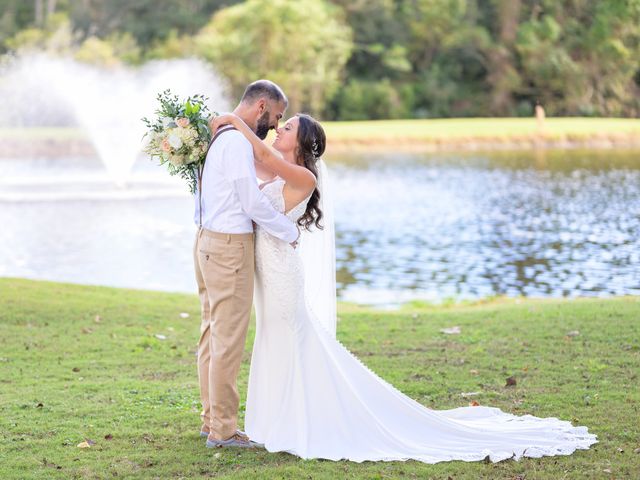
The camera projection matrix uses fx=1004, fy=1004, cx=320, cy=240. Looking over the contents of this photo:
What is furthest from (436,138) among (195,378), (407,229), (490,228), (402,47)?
(195,378)

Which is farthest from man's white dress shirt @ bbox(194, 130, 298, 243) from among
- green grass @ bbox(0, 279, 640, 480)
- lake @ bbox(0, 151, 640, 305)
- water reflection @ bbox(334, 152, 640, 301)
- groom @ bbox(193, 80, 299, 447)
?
water reflection @ bbox(334, 152, 640, 301)

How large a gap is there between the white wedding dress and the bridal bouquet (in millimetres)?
471

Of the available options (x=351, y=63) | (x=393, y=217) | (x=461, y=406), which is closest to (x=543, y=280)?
(x=393, y=217)

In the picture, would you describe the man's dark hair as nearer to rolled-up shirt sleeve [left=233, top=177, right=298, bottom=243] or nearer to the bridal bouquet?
the bridal bouquet

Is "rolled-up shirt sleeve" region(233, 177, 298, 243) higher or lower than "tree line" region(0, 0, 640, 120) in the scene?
lower

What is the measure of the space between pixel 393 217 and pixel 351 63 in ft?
100

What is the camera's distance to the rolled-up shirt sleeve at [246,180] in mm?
5637

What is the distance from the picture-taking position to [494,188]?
1112 inches

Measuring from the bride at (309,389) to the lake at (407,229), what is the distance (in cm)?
836

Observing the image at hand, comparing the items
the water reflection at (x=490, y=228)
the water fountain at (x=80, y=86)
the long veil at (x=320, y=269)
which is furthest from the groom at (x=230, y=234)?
the water fountain at (x=80, y=86)

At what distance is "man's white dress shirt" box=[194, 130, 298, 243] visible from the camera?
18.5 feet

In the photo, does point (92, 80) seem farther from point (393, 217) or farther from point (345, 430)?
point (345, 430)

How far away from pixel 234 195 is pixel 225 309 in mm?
665

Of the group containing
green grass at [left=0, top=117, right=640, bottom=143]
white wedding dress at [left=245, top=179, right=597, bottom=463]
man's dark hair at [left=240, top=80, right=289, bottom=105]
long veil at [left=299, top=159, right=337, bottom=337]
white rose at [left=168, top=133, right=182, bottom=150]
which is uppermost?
green grass at [left=0, top=117, right=640, bottom=143]
